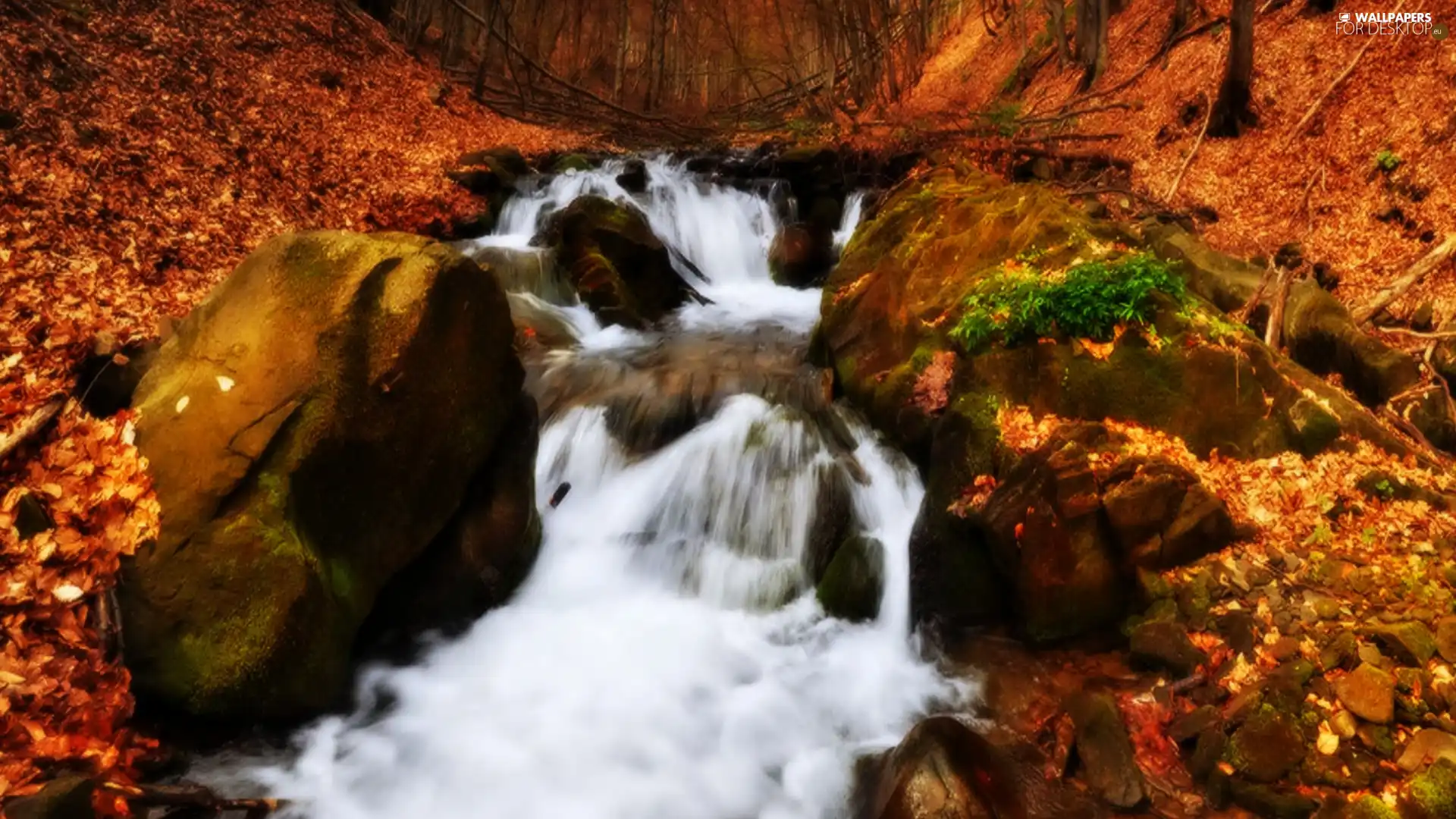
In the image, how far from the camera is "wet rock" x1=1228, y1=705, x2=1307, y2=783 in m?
3.97

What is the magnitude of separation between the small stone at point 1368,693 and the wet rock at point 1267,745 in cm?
30

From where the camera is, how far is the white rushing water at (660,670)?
476 centimetres

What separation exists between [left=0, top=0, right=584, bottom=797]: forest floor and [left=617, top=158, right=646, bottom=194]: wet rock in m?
2.64

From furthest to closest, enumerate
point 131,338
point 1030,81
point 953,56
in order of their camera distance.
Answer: point 953,56, point 1030,81, point 131,338

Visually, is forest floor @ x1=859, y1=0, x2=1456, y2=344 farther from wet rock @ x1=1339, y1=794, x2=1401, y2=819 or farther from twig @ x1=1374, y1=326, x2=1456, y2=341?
wet rock @ x1=1339, y1=794, x2=1401, y2=819

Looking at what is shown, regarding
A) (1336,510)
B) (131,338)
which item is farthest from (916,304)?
(131,338)

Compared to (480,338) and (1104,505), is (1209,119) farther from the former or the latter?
(480,338)

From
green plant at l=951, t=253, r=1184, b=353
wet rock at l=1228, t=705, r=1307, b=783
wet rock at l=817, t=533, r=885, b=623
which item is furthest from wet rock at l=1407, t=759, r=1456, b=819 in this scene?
green plant at l=951, t=253, r=1184, b=353

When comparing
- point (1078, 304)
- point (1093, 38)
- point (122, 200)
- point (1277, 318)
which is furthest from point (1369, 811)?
point (1093, 38)

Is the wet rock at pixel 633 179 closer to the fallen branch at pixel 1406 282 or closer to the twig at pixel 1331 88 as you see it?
the twig at pixel 1331 88

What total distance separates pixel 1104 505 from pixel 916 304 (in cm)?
281

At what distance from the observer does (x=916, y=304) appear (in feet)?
24.1

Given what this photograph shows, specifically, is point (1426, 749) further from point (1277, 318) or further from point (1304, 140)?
point (1304, 140)

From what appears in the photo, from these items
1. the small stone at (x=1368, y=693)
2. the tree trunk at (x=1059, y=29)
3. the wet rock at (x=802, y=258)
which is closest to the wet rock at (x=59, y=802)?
the small stone at (x=1368, y=693)
